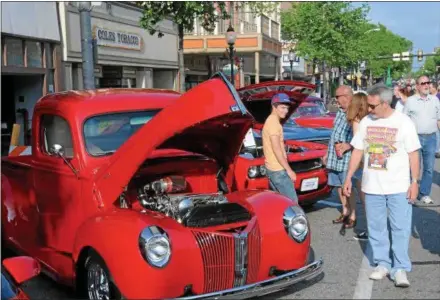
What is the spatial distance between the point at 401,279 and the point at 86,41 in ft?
23.0

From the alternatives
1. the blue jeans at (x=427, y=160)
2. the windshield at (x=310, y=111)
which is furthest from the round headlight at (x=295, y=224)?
the windshield at (x=310, y=111)

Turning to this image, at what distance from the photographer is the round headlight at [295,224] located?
4551 mm

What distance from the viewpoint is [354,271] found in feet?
17.6

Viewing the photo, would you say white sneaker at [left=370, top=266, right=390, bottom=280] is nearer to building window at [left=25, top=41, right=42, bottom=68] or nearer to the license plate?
the license plate

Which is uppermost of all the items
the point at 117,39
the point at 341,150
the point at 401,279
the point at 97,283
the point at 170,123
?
the point at 117,39

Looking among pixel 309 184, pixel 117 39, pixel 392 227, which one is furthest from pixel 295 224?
pixel 117 39

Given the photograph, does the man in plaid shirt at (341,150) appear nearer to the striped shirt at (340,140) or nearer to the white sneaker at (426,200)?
the striped shirt at (340,140)

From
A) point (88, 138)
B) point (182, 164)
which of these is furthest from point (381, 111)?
point (88, 138)

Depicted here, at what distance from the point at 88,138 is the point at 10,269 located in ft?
6.00

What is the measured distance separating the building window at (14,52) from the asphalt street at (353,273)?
9.55 metres

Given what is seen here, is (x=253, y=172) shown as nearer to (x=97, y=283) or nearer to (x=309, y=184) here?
(x=309, y=184)

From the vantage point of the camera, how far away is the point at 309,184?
298 inches

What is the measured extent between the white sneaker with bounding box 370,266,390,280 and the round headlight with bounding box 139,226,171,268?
2.07m

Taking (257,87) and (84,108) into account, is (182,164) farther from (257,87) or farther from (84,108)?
(257,87)
